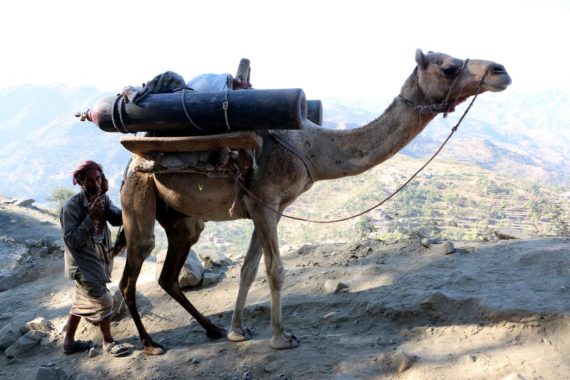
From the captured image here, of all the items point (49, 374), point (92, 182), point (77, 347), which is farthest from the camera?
point (77, 347)

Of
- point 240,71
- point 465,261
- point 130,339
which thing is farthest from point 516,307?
point 130,339

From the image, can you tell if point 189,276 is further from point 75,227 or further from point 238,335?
point 75,227

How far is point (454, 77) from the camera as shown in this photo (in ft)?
12.2

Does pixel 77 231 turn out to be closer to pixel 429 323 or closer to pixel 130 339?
pixel 130 339

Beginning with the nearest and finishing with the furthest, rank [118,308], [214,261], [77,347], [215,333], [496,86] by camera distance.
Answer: [496,86] < [215,333] < [77,347] < [118,308] < [214,261]

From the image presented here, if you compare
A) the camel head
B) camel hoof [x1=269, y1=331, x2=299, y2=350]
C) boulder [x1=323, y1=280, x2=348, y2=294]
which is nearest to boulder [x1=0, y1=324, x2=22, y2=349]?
camel hoof [x1=269, y1=331, x2=299, y2=350]

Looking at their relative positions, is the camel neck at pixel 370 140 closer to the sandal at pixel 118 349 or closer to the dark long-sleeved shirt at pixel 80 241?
the dark long-sleeved shirt at pixel 80 241

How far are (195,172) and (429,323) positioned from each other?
247cm

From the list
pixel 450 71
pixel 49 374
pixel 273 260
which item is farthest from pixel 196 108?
pixel 49 374

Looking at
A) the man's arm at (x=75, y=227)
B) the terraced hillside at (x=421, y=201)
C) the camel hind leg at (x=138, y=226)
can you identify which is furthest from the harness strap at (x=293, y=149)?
the terraced hillside at (x=421, y=201)

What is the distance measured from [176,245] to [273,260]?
56.6 inches

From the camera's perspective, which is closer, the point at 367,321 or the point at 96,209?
the point at 367,321

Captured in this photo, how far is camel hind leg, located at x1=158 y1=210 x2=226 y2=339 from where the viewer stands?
498 cm

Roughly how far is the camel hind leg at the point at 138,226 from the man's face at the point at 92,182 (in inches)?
9.8
